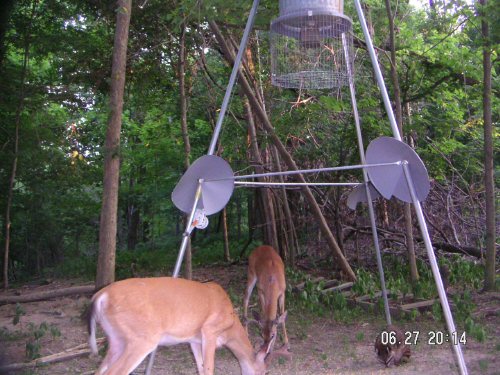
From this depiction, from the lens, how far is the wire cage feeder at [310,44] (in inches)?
236

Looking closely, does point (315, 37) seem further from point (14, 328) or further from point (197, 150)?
point (197, 150)

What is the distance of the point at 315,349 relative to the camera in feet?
25.3

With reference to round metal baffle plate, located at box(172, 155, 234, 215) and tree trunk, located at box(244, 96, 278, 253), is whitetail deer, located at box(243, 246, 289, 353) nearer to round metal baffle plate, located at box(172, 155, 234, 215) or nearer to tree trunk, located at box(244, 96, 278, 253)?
round metal baffle plate, located at box(172, 155, 234, 215)

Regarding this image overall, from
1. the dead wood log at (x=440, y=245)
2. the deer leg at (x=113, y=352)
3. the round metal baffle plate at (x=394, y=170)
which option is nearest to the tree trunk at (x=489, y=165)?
the dead wood log at (x=440, y=245)

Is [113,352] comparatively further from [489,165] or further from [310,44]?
[489,165]

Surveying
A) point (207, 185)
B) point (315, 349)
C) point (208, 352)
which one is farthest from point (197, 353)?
point (315, 349)

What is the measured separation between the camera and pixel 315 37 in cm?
641

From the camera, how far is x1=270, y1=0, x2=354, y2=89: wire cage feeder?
5.98 m

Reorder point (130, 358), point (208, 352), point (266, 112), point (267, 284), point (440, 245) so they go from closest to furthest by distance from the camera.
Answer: point (130, 358), point (208, 352), point (267, 284), point (440, 245), point (266, 112)

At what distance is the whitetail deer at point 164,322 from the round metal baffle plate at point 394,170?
1.91 metres

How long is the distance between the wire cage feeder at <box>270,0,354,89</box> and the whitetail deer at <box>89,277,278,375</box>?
102 inches

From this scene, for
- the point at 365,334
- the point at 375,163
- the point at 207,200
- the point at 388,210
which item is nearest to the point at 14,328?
the point at 207,200

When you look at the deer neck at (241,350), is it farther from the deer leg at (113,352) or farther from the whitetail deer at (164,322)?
the deer leg at (113,352)

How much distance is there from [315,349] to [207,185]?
2646 millimetres
